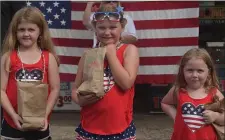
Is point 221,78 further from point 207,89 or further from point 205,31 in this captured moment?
point 207,89

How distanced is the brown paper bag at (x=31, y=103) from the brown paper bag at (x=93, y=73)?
1.02 feet

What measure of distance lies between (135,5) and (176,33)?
626 mm

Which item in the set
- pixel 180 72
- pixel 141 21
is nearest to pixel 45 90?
pixel 180 72

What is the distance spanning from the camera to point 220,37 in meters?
6.19

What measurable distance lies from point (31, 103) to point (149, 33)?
9.67 feet

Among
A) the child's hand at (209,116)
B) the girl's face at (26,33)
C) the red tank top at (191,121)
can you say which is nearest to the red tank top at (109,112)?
the red tank top at (191,121)

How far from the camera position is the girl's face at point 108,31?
2752 mm

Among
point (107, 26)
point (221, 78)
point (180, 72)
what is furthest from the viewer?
point (221, 78)

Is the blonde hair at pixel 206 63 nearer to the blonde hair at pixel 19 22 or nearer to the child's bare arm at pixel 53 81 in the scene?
the child's bare arm at pixel 53 81

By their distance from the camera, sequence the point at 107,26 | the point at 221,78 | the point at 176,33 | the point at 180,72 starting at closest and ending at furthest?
the point at 107,26
the point at 180,72
the point at 176,33
the point at 221,78

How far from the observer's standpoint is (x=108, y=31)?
9.02 feet

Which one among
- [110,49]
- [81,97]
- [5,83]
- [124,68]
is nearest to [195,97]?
[124,68]

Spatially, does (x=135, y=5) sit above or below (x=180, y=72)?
above

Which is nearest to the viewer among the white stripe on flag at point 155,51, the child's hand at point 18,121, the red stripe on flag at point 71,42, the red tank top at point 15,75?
the child's hand at point 18,121
